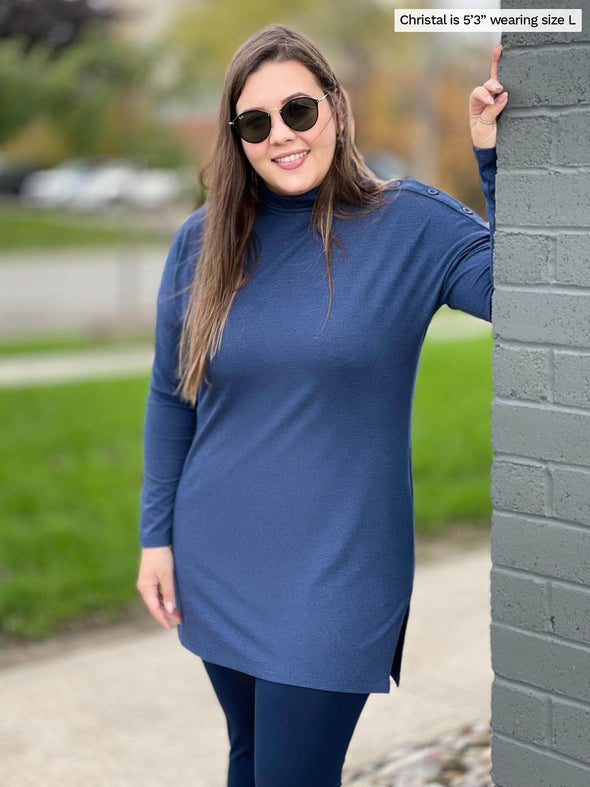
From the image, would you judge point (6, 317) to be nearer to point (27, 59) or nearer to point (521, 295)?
point (27, 59)

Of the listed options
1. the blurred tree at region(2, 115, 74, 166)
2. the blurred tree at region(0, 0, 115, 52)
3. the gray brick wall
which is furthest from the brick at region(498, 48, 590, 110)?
the blurred tree at region(0, 0, 115, 52)

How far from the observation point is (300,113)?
6.95ft

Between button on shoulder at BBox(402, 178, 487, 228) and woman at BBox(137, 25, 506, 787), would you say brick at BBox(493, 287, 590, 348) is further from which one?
button on shoulder at BBox(402, 178, 487, 228)

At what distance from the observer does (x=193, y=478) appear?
225cm

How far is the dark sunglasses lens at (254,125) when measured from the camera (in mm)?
2137

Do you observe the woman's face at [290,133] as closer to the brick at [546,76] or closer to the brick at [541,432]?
the brick at [546,76]

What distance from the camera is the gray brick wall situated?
1.81 meters

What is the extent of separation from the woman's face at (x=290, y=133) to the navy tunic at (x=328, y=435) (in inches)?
2.1

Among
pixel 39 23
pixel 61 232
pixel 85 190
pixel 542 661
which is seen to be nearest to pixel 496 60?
pixel 542 661

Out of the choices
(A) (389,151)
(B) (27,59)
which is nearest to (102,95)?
(B) (27,59)

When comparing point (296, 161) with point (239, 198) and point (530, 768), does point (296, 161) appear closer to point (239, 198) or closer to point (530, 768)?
point (239, 198)

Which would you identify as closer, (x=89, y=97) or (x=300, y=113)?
(x=300, y=113)

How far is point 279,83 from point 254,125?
0.31 feet

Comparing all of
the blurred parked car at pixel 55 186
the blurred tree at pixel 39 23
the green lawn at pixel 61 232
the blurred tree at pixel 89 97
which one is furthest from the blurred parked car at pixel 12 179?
the blurred tree at pixel 89 97
